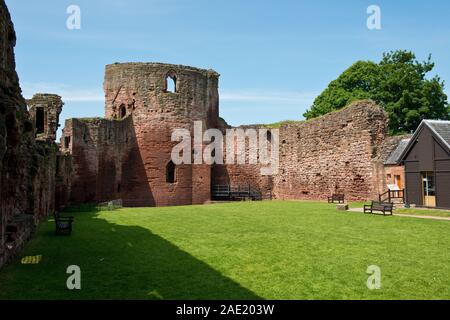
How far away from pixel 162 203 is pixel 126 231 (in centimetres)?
1418

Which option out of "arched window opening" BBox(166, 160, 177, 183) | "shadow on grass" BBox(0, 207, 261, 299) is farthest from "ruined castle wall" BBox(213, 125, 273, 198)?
"shadow on grass" BBox(0, 207, 261, 299)

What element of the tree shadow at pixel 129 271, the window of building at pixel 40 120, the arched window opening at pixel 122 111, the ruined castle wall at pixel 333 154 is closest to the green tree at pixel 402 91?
the ruined castle wall at pixel 333 154

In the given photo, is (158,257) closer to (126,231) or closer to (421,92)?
(126,231)

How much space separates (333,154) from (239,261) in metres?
17.5

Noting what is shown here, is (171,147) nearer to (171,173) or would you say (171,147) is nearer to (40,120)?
(171,173)

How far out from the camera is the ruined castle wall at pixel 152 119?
2583cm

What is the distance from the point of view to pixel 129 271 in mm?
7051

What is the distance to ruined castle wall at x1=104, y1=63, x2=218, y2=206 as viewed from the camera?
25828 mm

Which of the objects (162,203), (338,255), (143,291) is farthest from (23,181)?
(162,203)

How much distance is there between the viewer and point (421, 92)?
33.1 meters

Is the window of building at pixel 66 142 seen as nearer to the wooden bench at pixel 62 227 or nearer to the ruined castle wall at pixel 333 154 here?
the wooden bench at pixel 62 227

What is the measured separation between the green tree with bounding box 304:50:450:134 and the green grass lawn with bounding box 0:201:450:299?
23.3 meters

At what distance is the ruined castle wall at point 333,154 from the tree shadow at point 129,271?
47.6 ft

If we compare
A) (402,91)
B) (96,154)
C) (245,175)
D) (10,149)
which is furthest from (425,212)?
(402,91)
